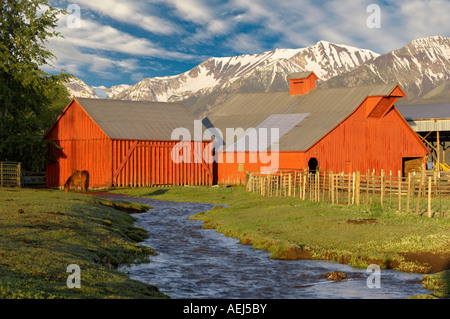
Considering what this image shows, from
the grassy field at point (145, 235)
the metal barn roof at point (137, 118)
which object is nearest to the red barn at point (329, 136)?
the metal barn roof at point (137, 118)

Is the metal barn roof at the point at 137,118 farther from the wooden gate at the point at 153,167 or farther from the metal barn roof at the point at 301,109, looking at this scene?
the metal barn roof at the point at 301,109

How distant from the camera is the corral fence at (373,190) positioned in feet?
96.9

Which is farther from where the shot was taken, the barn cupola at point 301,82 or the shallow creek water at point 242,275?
the barn cupola at point 301,82

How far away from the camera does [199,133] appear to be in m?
59.8

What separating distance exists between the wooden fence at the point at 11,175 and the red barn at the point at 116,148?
5.76 meters

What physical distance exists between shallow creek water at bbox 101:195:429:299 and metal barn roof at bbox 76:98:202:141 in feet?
109

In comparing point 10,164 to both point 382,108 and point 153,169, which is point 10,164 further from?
point 382,108

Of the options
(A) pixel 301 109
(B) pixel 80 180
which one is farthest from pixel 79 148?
(A) pixel 301 109

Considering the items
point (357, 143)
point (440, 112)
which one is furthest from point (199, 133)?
point (440, 112)

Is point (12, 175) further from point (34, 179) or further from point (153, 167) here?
point (153, 167)

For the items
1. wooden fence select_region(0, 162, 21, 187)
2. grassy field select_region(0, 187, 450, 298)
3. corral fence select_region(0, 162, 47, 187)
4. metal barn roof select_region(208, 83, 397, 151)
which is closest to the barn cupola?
metal barn roof select_region(208, 83, 397, 151)

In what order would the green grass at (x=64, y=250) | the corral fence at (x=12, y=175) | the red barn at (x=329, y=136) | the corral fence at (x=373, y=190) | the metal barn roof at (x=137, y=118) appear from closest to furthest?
the green grass at (x=64, y=250) → the corral fence at (x=373, y=190) → the corral fence at (x=12, y=175) → the red barn at (x=329, y=136) → the metal barn roof at (x=137, y=118)

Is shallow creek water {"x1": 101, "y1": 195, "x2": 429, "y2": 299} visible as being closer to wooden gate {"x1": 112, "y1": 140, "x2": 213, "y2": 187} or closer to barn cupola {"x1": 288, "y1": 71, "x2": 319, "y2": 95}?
wooden gate {"x1": 112, "y1": 140, "x2": 213, "y2": 187}
